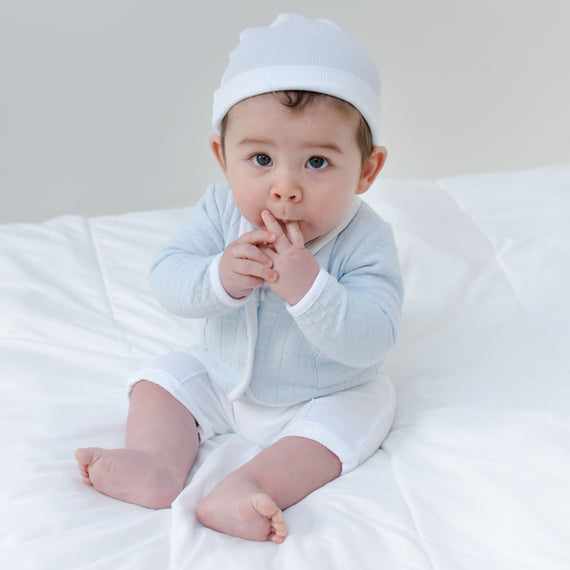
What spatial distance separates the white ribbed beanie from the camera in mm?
1131

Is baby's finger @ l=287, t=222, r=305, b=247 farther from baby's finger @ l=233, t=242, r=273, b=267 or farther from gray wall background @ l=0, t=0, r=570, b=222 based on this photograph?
gray wall background @ l=0, t=0, r=570, b=222

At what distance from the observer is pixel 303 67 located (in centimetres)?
113

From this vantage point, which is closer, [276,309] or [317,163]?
[317,163]

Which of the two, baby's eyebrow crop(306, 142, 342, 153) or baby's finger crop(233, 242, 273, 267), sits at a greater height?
baby's eyebrow crop(306, 142, 342, 153)

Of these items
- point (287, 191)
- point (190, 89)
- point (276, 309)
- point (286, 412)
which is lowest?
point (286, 412)

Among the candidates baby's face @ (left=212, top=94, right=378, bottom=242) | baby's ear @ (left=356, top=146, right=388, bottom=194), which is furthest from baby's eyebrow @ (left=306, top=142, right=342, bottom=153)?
baby's ear @ (left=356, top=146, right=388, bottom=194)

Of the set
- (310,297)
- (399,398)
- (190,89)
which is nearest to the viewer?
(310,297)

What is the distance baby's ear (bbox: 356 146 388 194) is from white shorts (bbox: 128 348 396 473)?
321 millimetres

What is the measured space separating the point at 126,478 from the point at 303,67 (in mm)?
604

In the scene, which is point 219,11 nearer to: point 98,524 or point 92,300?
point 92,300

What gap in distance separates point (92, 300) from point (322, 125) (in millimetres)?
739

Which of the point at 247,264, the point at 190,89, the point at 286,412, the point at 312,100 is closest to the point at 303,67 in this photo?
the point at 312,100

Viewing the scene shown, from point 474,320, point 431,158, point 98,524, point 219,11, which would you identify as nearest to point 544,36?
point 431,158

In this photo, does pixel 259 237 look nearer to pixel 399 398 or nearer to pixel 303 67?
pixel 303 67
